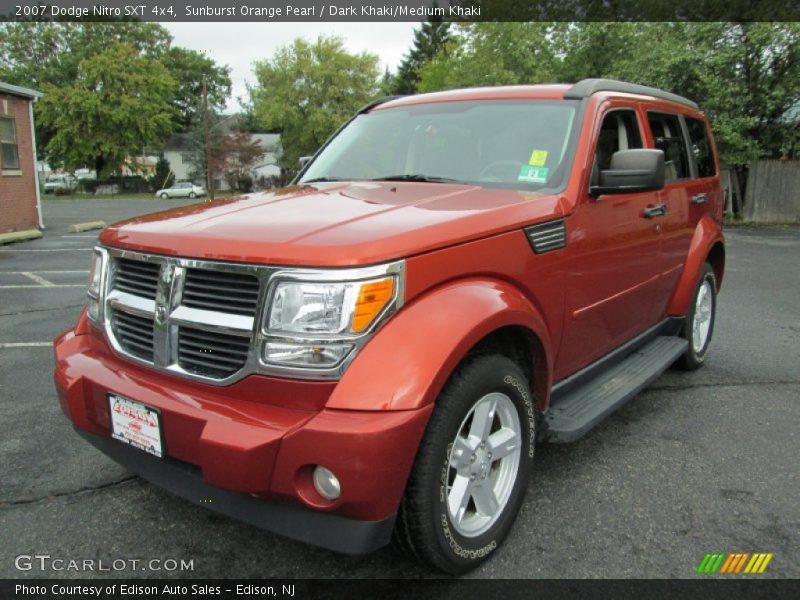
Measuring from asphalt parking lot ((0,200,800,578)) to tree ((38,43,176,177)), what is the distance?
174 ft

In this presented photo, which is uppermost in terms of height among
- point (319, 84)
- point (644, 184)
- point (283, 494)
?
point (319, 84)

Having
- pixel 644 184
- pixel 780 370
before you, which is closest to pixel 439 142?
pixel 644 184

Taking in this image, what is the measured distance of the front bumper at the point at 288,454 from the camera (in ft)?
6.31

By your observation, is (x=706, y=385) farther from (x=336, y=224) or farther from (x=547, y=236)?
(x=336, y=224)

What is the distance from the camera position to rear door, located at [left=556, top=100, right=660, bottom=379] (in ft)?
9.78

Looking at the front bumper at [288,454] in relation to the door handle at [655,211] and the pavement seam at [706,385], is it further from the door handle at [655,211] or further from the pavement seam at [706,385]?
the pavement seam at [706,385]

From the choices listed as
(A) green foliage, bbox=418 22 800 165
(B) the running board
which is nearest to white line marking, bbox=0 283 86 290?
(B) the running board

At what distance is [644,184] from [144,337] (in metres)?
2.32

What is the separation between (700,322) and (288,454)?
3.99m

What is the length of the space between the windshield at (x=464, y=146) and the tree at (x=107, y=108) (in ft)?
176

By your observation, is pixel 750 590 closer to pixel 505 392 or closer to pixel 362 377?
pixel 505 392

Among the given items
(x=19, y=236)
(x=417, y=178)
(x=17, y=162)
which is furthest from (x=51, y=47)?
(x=417, y=178)

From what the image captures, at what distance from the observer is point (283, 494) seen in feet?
6.53

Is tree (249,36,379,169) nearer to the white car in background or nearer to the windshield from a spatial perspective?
the white car in background
